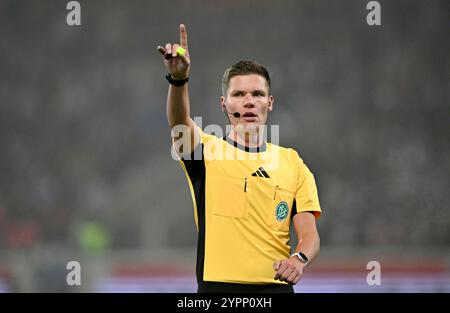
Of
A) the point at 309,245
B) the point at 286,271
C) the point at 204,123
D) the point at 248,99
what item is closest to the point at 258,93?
the point at 248,99

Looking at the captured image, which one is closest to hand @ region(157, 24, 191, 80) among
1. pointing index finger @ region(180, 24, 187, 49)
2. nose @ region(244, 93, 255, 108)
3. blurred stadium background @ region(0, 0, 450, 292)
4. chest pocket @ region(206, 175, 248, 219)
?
pointing index finger @ region(180, 24, 187, 49)

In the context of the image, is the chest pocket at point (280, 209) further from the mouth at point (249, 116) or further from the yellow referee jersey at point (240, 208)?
the mouth at point (249, 116)

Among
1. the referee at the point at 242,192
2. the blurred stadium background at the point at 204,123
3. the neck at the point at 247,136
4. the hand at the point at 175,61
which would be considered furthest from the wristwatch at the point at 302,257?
the blurred stadium background at the point at 204,123

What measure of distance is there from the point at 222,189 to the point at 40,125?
8904 mm

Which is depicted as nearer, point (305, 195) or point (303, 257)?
point (303, 257)

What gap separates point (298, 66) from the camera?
11570 millimetres

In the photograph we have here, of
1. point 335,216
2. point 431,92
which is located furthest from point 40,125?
point 431,92

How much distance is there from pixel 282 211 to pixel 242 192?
189 millimetres

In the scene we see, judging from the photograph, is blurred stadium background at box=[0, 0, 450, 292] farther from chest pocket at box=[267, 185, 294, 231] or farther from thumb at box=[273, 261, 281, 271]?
thumb at box=[273, 261, 281, 271]

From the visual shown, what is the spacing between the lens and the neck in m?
2.82

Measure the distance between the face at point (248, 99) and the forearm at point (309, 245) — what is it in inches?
19.6

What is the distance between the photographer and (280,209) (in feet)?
9.09

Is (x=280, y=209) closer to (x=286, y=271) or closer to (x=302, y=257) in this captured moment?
(x=302, y=257)
